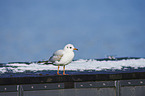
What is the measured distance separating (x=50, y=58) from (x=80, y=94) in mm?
730

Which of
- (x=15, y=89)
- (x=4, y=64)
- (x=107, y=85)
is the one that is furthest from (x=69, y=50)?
(x=4, y=64)

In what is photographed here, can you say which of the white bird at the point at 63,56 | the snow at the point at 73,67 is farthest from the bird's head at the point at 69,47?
the snow at the point at 73,67

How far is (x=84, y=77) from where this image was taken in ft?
7.42

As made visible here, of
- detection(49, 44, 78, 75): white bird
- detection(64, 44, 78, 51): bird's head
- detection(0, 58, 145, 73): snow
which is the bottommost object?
detection(0, 58, 145, 73): snow

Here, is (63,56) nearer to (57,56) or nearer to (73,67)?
(57,56)

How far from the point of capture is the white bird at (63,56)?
262cm

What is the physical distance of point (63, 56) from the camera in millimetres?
2627

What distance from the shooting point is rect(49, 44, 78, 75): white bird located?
2621 millimetres

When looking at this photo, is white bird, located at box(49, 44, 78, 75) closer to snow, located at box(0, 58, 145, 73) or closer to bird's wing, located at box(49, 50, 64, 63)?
bird's wing, located at box(49, 50, 64, 63)

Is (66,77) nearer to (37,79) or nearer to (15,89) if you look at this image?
(37,79)

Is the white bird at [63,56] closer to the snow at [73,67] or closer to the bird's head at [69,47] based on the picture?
the bird's head at [69,47]

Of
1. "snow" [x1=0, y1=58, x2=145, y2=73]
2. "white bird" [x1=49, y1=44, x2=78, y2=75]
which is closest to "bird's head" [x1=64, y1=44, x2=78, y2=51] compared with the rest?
"white bird" [x1=49, y1=44, x2=78, y2=75]

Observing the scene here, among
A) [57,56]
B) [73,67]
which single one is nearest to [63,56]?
[57,56]

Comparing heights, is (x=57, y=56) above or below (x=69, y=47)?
below
